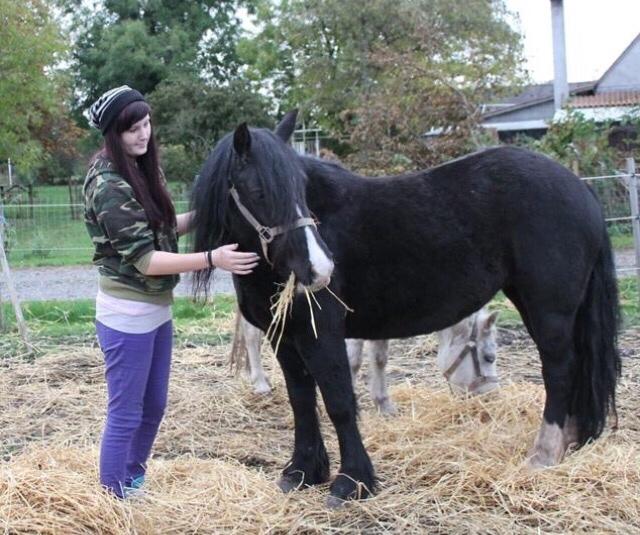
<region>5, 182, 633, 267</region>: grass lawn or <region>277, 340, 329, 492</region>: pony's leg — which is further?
<region>5, 182, 633, 267</region>: grass lawn

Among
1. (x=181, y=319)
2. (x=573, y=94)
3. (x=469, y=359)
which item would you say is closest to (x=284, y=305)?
(x=469, y=359)

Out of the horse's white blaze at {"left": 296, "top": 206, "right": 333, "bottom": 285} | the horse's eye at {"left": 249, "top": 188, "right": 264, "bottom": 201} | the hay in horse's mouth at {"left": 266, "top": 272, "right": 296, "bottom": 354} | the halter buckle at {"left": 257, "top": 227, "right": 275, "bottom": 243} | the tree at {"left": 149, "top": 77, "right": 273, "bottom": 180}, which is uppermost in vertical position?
the tree at {"left": 149, "top": 77, "right": 273, "bottom": 180}

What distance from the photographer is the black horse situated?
11.0 ft

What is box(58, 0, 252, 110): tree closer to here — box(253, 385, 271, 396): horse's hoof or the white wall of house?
the white wall of house

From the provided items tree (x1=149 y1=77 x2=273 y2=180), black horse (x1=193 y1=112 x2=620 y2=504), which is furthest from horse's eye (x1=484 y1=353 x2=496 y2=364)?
tree (x1=149 y1=77 x2=273 y2=180)

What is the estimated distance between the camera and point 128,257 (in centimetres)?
290

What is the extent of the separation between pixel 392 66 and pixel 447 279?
37.7 feet

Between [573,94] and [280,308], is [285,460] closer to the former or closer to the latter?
[280,308]

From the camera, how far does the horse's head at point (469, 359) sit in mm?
4746

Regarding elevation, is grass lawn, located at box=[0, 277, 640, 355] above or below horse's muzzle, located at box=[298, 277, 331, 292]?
A: below

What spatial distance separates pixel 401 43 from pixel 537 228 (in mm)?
18039

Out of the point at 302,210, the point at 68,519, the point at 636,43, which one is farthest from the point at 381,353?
the point at 636,43

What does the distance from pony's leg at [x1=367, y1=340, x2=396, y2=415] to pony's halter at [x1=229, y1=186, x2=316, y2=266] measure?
1843mm

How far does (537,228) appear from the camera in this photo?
11.7ft
